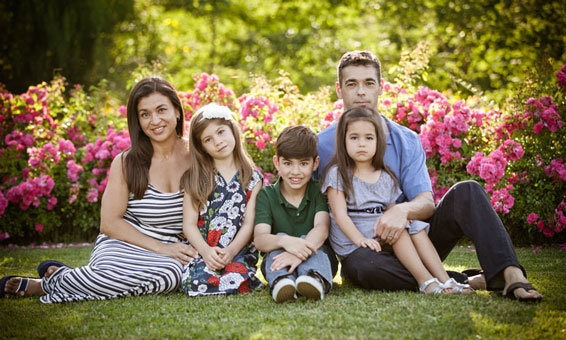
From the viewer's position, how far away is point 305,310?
8.47ft

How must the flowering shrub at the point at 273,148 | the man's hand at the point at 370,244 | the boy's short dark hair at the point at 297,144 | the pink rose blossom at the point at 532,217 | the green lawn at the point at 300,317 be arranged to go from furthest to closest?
1. the flowering shrub at the point at 273,148
2. the pink rose blossom at the point at 532,217
3. the boy's short dark hair at the point at 297,144
4. the man's hand at the point at 370,244
5. the green lawn at the point at 300,317

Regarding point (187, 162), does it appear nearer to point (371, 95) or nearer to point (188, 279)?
point (188, 279)

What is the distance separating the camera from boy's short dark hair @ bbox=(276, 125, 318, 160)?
322cm

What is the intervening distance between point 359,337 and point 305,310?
49 centimetres

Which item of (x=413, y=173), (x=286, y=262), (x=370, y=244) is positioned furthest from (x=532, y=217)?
(x=286, y=262)

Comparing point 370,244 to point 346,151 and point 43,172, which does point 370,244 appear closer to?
point 346,151

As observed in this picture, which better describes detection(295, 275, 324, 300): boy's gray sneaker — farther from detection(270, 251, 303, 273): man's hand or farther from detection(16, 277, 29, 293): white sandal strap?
detection(16, 277, 29, 293): white sandal strap

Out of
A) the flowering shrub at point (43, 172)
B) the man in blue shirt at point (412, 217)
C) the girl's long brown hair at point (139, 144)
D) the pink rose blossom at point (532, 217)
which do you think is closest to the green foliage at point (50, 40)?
the flowering shrub at point (43, 172)

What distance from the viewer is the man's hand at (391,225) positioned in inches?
114

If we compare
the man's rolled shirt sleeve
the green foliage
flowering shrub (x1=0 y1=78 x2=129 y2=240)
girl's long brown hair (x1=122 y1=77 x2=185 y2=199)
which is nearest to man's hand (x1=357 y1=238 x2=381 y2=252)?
the man's rolled shirt sleeve

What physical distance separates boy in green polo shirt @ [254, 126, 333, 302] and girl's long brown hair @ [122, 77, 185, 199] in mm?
834

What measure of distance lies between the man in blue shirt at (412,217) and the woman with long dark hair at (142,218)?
1.10 meters

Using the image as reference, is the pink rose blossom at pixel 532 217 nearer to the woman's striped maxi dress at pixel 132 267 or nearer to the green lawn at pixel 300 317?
the green lawn at pixel 300 317

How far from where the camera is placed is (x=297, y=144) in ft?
10.6
